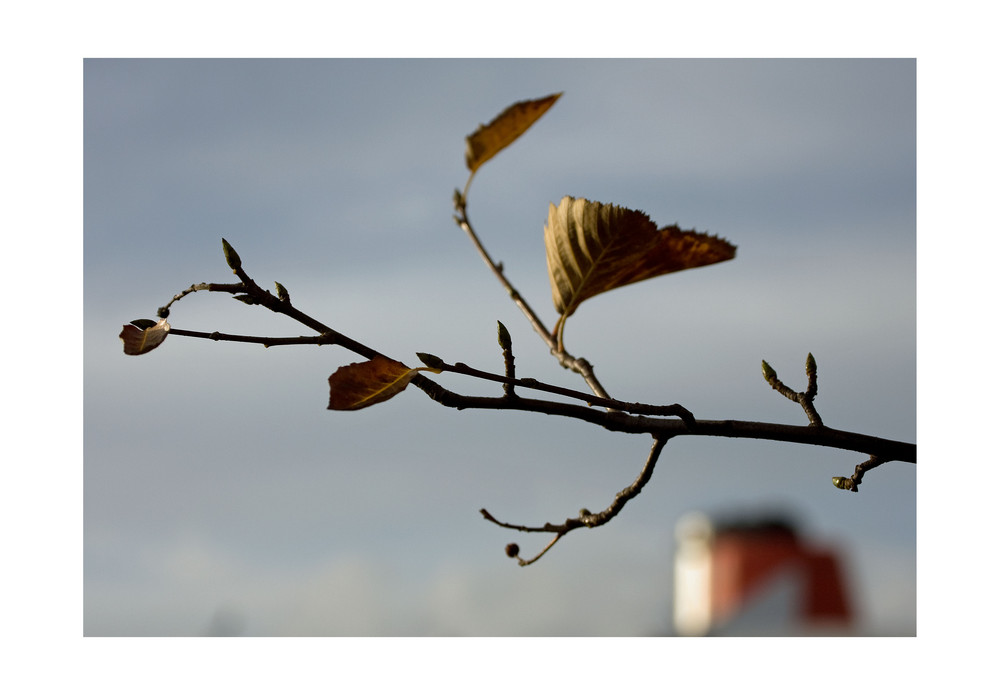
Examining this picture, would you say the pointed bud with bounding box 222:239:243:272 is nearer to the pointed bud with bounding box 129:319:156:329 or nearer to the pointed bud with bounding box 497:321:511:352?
the pointed bud with bounding box 129:319:156:329

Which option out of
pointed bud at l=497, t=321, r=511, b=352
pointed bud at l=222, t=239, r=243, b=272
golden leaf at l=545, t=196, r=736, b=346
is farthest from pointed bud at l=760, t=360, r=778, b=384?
pointed bud at l=222, t=239, r=243, b=272

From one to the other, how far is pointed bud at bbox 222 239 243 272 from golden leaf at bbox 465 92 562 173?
202mm

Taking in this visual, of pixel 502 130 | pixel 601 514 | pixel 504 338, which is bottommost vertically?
pixel 601 514

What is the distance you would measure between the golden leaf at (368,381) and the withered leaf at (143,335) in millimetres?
98

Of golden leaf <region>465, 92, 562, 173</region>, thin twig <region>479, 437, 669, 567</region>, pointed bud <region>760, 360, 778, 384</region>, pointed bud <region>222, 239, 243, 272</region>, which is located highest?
golden leaf <region>465, 92, 562, 173</region>

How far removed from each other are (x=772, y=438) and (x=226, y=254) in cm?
35

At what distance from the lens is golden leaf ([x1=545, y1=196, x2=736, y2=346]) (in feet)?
1.73

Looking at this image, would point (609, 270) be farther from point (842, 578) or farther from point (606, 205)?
point (842, 578)

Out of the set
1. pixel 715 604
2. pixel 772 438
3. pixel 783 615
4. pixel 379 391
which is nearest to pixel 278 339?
pixel 379 391

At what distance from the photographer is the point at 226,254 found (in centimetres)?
46

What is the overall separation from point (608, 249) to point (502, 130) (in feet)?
0.40

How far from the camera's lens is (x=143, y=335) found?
0.45 m

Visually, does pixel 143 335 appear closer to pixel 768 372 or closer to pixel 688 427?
pixel 688 427

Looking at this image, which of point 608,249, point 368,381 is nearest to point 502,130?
point 608,249
